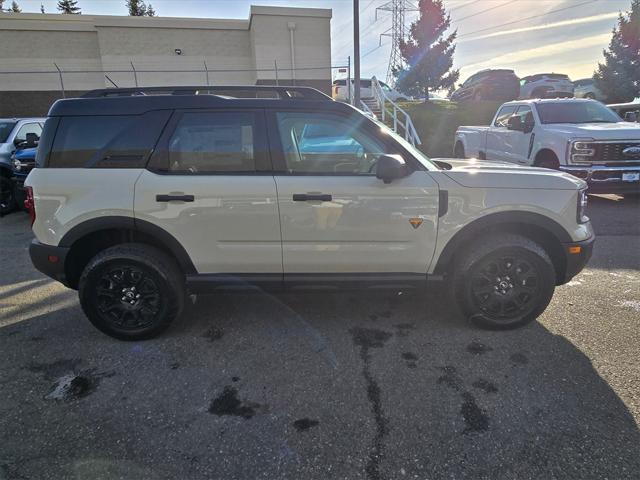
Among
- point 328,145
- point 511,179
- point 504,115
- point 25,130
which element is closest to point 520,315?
point 511,179

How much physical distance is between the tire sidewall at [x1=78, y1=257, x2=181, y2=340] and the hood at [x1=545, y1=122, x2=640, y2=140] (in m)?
7.39

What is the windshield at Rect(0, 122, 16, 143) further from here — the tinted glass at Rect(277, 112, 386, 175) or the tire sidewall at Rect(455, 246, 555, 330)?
the tire sidewall at Rect(455, 246, 555, 330)

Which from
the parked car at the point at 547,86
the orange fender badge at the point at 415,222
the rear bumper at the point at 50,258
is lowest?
the rear bumper at the point at 50,258

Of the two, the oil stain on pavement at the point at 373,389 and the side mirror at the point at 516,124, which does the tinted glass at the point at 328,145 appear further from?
the side mirror at the point at 516,124

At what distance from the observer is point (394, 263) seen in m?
3.43

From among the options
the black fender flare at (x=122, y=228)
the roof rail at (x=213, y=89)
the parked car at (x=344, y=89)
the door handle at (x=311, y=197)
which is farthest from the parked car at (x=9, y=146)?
the parked car at (x=344, y=89)

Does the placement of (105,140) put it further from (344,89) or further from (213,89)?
(344,89)

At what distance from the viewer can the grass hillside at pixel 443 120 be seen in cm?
1558

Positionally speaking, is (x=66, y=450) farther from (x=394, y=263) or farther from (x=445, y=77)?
(x=445, y=77)

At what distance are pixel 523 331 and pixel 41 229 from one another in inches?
156

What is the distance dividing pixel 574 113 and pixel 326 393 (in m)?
8.53

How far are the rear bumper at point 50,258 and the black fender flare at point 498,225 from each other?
2988 millimetres

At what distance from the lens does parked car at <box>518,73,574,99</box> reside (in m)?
20.0

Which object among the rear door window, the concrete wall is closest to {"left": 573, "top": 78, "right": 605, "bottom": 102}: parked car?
the concrete wall
